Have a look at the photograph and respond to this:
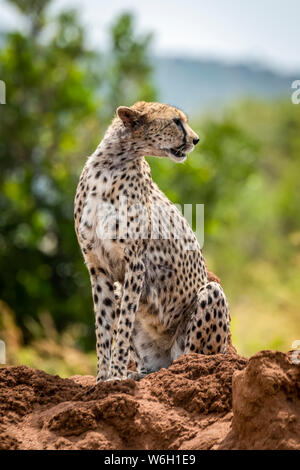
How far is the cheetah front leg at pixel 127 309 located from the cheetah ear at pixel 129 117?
2.72 ft

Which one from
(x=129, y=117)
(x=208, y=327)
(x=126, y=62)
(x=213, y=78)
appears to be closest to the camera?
(x=129, y=117)

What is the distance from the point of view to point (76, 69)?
56.7 ft

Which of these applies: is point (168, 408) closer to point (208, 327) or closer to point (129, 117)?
point (208, 327)

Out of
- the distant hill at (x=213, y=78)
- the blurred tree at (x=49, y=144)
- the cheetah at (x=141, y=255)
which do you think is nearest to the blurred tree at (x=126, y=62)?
the blurred tree at (x=49, y=144)

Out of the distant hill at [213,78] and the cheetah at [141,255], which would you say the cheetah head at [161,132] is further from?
the distant hill at [213,78]

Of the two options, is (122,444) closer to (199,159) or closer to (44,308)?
(44,308)

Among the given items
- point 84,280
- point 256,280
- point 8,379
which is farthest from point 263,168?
point 8,379

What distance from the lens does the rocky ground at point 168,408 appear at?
151 inches

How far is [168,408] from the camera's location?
434cm

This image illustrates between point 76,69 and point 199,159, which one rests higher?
point 76,69

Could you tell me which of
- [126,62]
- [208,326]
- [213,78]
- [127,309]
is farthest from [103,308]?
[213,78]

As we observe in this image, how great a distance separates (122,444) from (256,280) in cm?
1353

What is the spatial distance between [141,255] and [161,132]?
2.66ft

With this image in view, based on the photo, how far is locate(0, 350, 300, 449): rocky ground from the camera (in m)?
3.83
